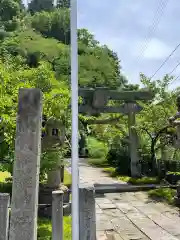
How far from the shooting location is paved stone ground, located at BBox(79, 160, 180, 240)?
180 inches

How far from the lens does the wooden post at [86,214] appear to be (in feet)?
8.27

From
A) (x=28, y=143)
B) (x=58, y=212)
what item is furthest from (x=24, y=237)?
(x=28, y=143)

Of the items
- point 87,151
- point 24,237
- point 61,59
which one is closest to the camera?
point 24,237

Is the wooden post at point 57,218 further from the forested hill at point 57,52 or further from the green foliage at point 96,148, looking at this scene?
the green foliage at point 96,148

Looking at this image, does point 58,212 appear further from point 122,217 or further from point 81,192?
point 122,217

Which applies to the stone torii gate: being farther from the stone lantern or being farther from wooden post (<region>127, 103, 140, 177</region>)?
the stone lantern

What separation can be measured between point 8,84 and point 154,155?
21.6 feet

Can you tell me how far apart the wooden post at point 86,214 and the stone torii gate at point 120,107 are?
23.8 ft

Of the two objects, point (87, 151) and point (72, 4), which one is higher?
point (72, 4)

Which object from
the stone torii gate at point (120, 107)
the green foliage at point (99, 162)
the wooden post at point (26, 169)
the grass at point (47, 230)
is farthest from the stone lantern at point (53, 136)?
the green foliage at point (99, 162)

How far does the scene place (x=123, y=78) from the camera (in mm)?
25391

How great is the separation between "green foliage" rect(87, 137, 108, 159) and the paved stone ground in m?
9.77

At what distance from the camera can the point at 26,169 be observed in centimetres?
259

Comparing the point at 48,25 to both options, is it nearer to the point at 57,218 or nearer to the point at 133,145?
the point at 133,145
